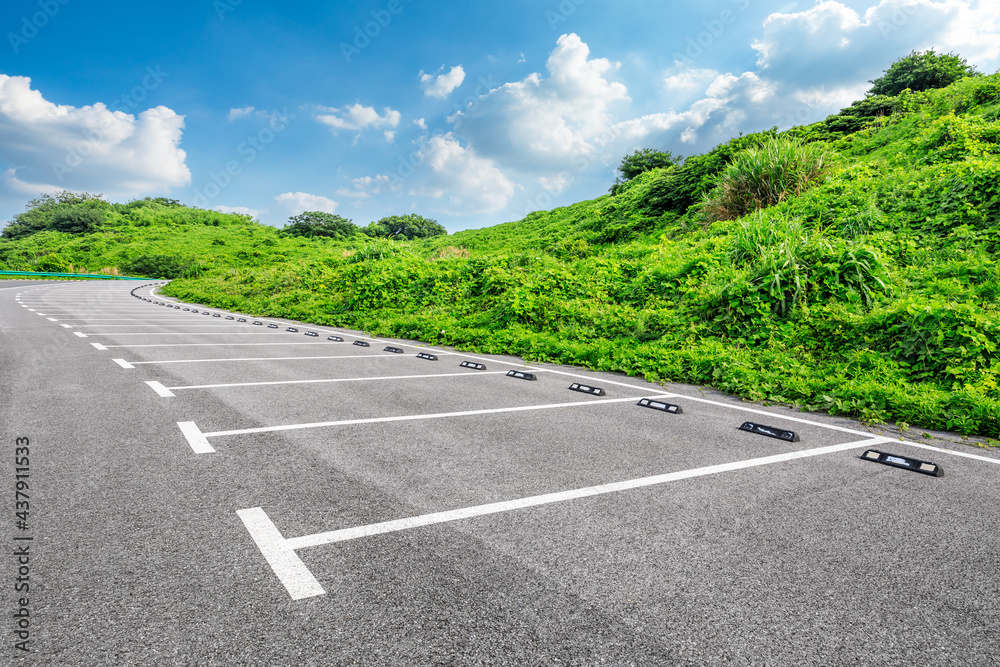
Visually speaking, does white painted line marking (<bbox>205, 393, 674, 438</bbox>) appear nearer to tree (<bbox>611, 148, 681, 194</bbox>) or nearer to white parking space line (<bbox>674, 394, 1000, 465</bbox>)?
white parking space line (<bbox>674, 394, 1000, 465</bbox>)

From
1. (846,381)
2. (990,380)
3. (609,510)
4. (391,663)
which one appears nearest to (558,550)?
(609,510)

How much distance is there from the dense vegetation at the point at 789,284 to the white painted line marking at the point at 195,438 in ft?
18.7

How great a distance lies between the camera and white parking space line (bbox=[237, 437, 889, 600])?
2.28m

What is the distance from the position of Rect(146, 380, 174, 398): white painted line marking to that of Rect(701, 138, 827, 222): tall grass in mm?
13445

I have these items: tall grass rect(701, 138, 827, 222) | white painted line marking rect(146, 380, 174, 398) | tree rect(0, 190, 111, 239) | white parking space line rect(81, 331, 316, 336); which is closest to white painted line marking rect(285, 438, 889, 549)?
white painted line marking rect(146, 380, 174, 398)

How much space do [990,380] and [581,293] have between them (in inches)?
272

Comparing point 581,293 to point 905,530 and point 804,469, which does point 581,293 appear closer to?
point 804,469

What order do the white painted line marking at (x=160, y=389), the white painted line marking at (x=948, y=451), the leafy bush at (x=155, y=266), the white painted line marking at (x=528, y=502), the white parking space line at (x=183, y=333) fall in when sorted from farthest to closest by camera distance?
the leafy bush at (x=155, y=266) < the white parking space line at (x=183, y=333) < the white painted line marking at (x=160, y=389) < the white painted line marking at (x=948, y=451) < the white painted line marking at (x=528, y=502)

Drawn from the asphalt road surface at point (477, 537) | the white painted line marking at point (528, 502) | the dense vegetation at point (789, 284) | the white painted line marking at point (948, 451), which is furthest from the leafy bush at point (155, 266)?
the white painted line marking at point (948, 451)

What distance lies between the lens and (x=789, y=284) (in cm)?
818

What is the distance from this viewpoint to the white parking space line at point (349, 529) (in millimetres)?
2283

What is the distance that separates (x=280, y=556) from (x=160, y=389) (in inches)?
171

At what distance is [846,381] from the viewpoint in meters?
6.04

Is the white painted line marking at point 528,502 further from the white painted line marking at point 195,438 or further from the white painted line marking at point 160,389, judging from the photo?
the white painted line marking at point 160,389
